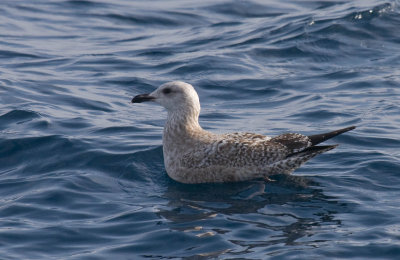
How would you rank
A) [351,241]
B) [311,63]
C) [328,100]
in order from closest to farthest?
[351,241], [328,100], [311,63]

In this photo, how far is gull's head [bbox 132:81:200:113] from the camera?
37.6 feet

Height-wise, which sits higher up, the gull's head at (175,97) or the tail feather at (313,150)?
the gull's head at (175,97)

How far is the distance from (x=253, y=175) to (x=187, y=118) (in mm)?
Answer: 1335

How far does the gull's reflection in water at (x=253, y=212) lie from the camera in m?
8.73

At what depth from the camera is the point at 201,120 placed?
1442 centimetres

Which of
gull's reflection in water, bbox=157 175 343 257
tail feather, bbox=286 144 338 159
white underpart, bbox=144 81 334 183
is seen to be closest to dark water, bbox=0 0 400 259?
gull's reflection in water, bbox=157 175 343 257

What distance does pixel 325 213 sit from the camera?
9555mm

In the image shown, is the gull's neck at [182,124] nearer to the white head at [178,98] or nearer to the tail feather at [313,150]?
the white head at [178,98]

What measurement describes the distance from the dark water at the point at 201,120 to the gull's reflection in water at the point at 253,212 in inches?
1.1

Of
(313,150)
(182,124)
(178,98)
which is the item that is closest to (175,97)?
(178,98)

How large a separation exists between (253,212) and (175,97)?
2.57m

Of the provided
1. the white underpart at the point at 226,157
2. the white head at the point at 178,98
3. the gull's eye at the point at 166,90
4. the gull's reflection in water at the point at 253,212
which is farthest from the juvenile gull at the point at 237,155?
the gull's eye at the point at 166,90

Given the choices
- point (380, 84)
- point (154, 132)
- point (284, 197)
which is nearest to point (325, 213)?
point (284, 197)

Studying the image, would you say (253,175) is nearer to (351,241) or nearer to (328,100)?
(351,241)
